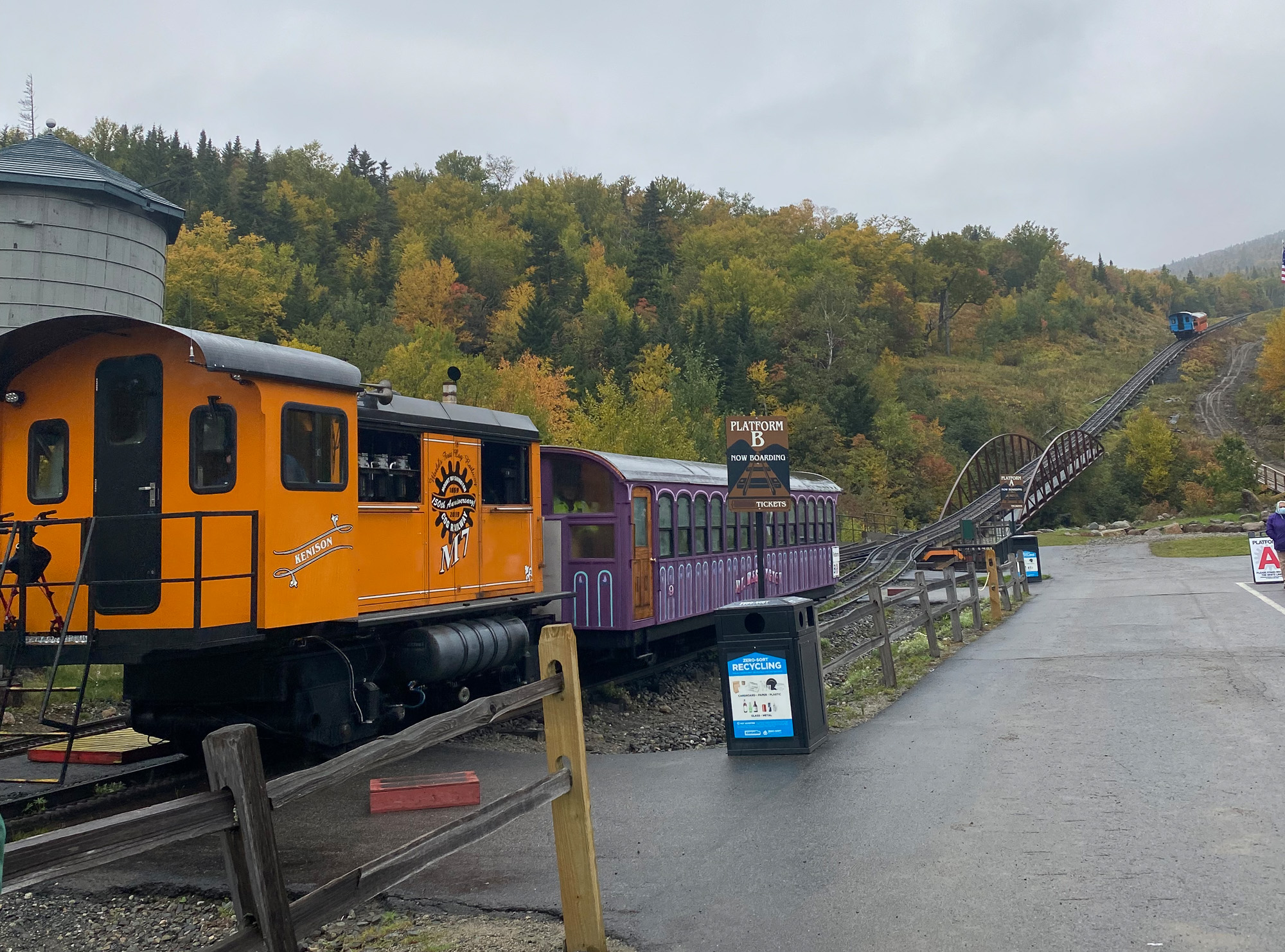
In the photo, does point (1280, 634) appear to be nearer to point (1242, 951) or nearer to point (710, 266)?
point (1242, 951)

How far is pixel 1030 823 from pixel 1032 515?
156 feet

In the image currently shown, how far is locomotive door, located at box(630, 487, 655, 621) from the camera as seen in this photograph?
15250 millimetres

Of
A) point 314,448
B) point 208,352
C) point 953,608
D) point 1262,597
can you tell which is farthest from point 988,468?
point 208,352

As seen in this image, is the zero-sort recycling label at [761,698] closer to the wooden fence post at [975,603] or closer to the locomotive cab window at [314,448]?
the locomotive cab window at [314,448]

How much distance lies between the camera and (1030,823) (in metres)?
6.61

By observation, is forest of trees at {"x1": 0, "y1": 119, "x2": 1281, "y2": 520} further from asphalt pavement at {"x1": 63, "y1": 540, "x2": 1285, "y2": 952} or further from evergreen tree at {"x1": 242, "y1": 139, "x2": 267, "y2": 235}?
asphalt pavement at {"x1": 63, "y1": 540, "x2": 1285, "y2": 952}

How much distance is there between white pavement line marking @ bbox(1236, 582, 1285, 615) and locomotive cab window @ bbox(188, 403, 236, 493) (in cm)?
1580

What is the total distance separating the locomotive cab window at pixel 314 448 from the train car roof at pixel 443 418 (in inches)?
Answer: 27.2

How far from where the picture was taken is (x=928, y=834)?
6.48m

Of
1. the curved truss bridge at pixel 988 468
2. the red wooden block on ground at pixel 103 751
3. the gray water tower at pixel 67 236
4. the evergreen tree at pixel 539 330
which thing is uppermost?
the evergreen tree at pixel 539 330

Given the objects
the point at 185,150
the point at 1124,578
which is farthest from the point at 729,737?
the point at 185,150

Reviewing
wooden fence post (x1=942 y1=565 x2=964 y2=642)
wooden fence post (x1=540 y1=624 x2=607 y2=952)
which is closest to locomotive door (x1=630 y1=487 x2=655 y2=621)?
wooden fence post (x1=942 y1=565 x2=964 y2=642)

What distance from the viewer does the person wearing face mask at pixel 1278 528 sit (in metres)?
19.9

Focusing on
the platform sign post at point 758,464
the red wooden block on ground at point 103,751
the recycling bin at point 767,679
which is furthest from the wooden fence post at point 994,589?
the red wooden block on ground at point 103,751
